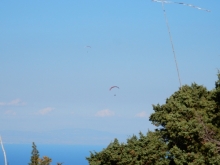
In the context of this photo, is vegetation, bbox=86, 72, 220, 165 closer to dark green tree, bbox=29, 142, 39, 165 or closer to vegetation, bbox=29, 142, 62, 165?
vegetation, bbox=29, 142, 62, 165

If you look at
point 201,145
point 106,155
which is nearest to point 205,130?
point 201,145

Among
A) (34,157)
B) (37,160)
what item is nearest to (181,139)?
(37,160)

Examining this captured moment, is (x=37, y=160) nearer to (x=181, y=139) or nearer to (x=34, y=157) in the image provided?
(x=34, y=157)

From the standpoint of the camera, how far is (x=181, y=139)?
4875 cm

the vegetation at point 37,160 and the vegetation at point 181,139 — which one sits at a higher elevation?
the vegetation at point 37,160

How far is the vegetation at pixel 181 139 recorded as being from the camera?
4709cm

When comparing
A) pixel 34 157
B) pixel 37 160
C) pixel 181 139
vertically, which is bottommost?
pixel 181 139

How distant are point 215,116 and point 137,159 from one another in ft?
28.1

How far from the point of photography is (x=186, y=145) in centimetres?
4884

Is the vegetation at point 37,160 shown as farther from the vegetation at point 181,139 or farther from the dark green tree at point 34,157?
the vegetation at point 181,139

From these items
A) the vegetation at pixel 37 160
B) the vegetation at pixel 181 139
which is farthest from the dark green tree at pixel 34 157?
the vegetation at pixel 181 139

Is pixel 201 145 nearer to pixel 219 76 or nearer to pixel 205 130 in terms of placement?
pixel 205 130

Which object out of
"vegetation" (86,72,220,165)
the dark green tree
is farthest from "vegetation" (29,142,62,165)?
"vegetation" (86,72,220,165)

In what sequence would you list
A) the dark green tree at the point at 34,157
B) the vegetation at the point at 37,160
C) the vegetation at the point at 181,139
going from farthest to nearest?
the dark green tree at the point at 34,157, the vegetation at the point at 37,160, the vegetation at the point at 181,139
